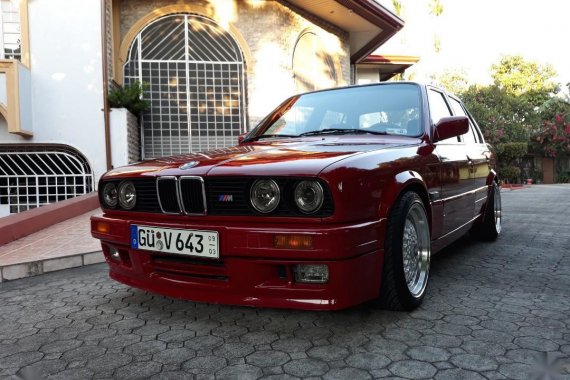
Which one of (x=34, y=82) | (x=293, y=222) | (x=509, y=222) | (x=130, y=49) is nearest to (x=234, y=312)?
(x=293, y=222)

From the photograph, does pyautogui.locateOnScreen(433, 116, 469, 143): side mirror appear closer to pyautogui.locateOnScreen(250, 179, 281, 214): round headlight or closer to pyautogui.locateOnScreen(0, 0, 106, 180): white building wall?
pyautogui.locateOnScreen(250, 179, 281, 214): round headlight

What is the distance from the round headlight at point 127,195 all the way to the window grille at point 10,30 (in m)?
7.34

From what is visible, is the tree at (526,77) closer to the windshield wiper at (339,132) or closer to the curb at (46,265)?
the windshield wiper at (339,132)

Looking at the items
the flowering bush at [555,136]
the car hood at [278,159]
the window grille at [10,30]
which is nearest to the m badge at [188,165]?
the car hood at [278,159]

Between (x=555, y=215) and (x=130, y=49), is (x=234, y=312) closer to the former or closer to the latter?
(x=555, y=215)

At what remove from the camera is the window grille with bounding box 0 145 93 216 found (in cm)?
875

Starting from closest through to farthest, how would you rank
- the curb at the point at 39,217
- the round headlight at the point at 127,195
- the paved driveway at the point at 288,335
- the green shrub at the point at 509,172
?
the paved driveway at the point at 288,335 < the round headlight at the point at 127,195 < the curb at the point at 39,217 < the green shrub at the point at 509,172

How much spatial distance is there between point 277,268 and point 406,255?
2.84 ft

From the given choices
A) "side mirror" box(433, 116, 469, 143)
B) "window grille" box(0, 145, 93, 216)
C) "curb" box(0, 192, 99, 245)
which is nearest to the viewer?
"side mirror" box(433, 116, 469, 143)

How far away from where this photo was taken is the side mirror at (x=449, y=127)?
3.19 meters

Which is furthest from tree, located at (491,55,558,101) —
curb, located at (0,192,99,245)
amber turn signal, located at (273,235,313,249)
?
amber turn signal, located at (273,235,313,249)

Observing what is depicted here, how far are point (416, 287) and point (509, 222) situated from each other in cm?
442

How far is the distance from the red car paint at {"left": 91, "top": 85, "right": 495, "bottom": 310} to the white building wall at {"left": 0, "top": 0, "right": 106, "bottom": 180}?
21.0 feet

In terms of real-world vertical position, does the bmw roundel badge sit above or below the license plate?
above
